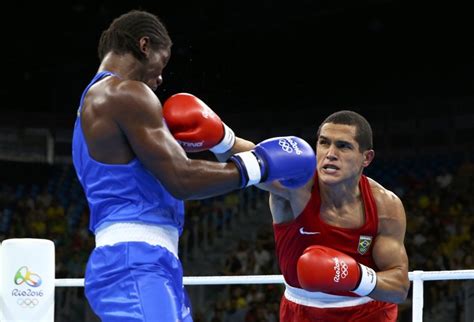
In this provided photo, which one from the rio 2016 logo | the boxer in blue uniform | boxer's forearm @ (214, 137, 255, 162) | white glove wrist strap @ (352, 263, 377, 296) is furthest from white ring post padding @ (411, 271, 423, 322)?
the rio 2016 logo

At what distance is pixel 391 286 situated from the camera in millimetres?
2926

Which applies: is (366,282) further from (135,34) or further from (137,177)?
(135,34)

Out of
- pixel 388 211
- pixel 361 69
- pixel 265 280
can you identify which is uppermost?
pixel 361 69

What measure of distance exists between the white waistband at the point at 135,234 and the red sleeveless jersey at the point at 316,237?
3.05 ft

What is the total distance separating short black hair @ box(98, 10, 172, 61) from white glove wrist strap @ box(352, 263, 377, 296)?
44.7 inches

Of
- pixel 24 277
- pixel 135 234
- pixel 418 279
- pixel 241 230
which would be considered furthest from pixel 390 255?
pixel 241 230

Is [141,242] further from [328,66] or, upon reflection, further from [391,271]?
[328,66]

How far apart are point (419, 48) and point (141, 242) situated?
1038 centimetres

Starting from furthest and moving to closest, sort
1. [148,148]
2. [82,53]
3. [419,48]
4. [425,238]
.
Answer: [82,53] < [419,48] < [425,238] < [148,148]

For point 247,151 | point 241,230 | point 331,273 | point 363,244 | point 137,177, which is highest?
point 241,230

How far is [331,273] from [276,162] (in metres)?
0.60

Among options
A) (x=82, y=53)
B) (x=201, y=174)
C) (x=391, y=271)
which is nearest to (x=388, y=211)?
(x=391, y=271)

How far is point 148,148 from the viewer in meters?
2.13

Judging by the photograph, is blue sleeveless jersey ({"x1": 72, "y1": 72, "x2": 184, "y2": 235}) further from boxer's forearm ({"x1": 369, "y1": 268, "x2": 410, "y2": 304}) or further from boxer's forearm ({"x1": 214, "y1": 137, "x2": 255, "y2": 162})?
boxer's forearm ({"x1": 369, "y1": 268, "x2": 410, "y2": 304})
